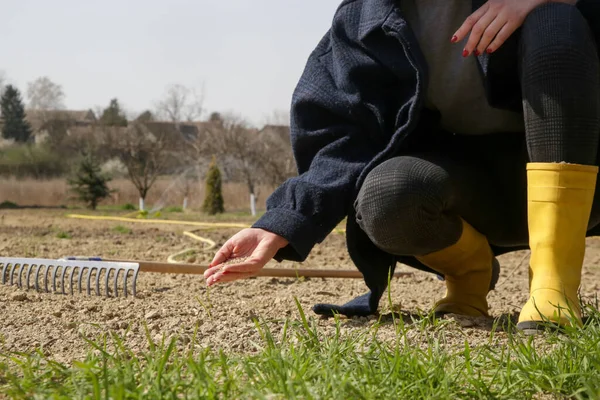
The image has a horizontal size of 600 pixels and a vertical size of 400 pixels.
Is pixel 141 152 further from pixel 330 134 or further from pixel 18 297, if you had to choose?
pixel 330 134

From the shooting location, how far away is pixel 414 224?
202cm

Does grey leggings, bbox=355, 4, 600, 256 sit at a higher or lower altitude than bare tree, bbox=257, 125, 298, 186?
higher

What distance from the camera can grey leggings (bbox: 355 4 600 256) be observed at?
6.18 ft

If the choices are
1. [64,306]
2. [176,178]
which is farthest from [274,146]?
[64,306]

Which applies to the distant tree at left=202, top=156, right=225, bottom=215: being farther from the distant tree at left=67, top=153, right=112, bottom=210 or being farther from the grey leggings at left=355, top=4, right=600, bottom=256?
the grey leggings at left=355, top=4, right=600, bottom=256

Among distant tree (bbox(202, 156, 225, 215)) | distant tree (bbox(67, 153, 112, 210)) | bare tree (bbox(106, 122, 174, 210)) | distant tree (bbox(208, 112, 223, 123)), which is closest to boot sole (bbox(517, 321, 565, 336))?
distant tree (bbox(202, 156, 225, 215))

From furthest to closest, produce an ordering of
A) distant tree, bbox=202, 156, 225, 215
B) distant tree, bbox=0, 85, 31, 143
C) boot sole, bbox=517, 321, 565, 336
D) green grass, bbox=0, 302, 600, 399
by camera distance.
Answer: distant tree, bbox=0, 85, 31, 143, distant tree, bbox=202, 156, 225, 215, boot sole, bbox=517, 321, 565, 336, green grass, bbox=0, 302, 600, 399

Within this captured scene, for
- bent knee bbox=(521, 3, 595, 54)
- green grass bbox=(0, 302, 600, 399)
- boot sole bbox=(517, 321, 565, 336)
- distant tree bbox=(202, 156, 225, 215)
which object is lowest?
distant tree bbox=(202, 156, 225, 215)

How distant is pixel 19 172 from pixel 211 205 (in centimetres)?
994

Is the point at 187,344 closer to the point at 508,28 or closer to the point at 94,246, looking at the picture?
the point at 508,28

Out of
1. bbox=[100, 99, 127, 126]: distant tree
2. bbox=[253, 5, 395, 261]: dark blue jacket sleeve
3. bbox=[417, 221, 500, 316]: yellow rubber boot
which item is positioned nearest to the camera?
bbox=[253, 5, 395, 261]: dark blue jacket sleeve

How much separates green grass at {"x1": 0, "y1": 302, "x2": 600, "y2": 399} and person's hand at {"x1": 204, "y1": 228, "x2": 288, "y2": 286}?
38 cm

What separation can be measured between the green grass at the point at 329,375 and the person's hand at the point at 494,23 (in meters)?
0.83

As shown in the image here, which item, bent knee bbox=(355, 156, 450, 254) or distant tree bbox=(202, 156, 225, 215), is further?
distant tree bbox=(202, 156, 225, 215)
